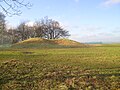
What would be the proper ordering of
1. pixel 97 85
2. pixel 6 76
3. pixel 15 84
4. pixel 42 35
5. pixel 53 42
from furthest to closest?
pixel 42 35 < pixel 53 42 < pixel 6 76 < pixel 15 84 < pixel 97 85

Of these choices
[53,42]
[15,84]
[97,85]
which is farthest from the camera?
[53,42]

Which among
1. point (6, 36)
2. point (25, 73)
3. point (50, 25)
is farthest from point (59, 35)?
point (25, 73)

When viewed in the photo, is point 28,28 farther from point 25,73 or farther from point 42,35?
point 25,73

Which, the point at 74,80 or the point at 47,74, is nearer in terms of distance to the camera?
the point at 74,80

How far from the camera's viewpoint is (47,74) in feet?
31.2

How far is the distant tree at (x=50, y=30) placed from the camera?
77312 millimetres

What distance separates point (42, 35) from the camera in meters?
77.7

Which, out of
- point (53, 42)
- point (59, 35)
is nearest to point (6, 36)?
point (59, 35)

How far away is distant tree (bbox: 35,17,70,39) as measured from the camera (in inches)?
3044

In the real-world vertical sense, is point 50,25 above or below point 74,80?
above

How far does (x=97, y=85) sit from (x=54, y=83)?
1500 mm

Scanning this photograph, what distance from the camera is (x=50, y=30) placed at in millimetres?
77375

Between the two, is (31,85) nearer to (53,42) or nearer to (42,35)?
(53,42)

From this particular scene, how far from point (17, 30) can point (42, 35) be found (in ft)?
28.7
